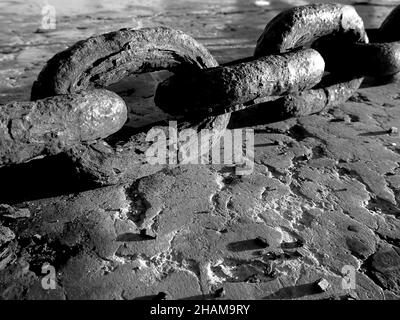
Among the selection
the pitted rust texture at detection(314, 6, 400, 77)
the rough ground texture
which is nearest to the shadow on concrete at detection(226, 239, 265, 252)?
the rough ground texture

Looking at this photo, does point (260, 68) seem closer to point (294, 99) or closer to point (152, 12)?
point (294, 99)

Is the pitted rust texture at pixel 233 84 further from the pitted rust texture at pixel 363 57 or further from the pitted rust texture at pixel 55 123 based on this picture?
the pitted rust texture at pixel 363 57

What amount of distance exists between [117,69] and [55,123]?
1.07 ft

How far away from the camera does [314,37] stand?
189 cm

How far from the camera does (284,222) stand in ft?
4.79

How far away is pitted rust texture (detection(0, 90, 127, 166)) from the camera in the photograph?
1.20m

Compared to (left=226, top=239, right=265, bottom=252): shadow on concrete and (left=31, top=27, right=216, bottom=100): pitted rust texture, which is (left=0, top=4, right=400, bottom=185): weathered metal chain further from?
(left=226, top=239, right=265, bottom=252): shadow on concrete

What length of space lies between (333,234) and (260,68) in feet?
2.07

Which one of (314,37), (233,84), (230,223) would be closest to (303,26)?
(314,37)

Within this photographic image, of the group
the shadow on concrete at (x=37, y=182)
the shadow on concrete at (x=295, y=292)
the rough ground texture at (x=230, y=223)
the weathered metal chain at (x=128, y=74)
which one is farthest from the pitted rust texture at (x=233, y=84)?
the shadow on concrete at (x=295, y=292)

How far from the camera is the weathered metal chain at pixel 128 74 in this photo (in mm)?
1251
